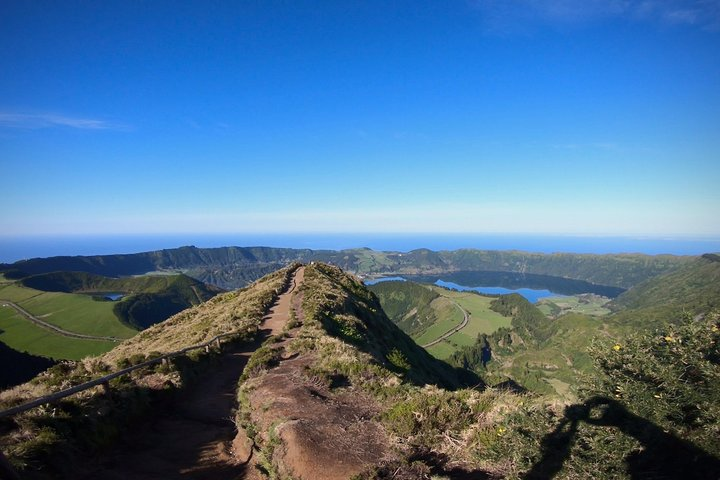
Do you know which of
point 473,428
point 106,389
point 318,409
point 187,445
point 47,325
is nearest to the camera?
point 473,428

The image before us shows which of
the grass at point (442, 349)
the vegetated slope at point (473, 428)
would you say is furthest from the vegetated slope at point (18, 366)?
the grass at point (442, 349)

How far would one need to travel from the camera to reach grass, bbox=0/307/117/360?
10744 centimetres

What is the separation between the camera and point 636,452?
600cm

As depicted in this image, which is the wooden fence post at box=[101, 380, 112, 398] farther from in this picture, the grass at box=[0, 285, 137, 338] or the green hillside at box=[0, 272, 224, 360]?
the grass at box=[0, 285, 137, 338]

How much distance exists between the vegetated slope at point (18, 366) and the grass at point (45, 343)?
2065 centimetres

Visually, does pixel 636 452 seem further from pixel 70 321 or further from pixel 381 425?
pixel 70 321

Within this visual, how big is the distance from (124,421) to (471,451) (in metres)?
10.5

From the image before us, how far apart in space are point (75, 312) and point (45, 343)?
35950mm

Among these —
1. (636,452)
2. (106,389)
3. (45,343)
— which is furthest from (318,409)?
(45,343)

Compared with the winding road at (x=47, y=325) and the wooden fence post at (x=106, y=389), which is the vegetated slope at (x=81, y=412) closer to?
the wooden fence post at (x=106, y=389)

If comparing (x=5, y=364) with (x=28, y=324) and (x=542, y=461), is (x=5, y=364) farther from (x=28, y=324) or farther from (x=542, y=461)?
(x=542, y=461)

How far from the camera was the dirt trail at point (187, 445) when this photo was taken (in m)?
9.04

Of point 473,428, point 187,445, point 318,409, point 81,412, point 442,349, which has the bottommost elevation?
point 442,349

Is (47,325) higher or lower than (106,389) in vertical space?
lower
